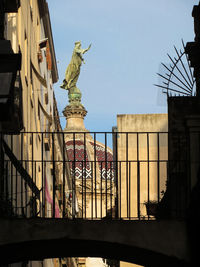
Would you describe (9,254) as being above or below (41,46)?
below

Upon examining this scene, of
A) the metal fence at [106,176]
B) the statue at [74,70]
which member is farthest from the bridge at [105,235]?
the statue at [74,70]

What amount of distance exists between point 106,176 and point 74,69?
81.3 m

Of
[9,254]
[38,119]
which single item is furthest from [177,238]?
[38,119]

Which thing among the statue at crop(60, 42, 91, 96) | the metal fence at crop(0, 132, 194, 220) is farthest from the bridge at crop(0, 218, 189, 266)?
the statue at crop(60, 42, 91, 96)

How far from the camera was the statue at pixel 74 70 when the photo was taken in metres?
95.5

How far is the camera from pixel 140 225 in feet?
44.3

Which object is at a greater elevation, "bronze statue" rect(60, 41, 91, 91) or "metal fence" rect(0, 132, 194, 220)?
"bronze statue" rect(60, 41, 91, 91)

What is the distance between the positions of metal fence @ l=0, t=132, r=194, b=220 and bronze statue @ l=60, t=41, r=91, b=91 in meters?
37.8

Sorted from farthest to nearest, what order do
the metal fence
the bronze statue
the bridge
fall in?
the bronze statue < the metal fence < the bridge

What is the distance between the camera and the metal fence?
47.8 feet

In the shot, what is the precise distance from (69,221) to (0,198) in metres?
1.34

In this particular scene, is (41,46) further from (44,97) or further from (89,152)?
(89,152)

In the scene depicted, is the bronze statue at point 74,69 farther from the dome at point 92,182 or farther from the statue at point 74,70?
the dome at point 92,182

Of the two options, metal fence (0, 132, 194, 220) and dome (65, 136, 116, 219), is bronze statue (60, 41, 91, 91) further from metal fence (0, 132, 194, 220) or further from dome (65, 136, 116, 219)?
metal fence (0, 132, 194, 220)
